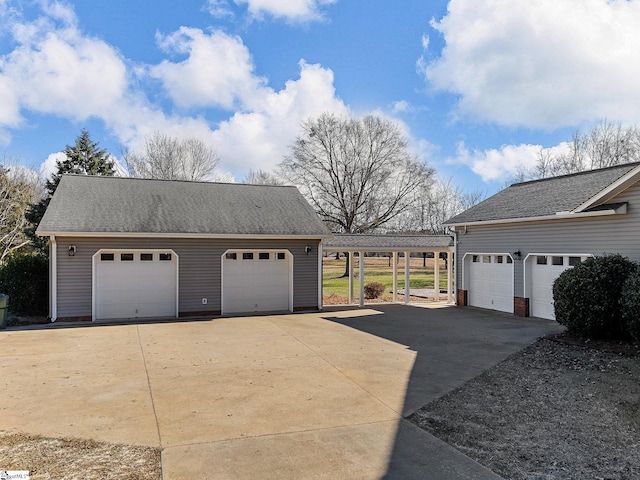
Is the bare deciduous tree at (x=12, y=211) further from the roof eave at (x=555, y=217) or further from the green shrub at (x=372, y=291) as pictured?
the roof eave at (x=555, y=217)

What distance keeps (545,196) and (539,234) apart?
6.18 feet

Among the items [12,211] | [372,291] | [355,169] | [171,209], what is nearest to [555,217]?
[372,291]

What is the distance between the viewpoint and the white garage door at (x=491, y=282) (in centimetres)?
1501

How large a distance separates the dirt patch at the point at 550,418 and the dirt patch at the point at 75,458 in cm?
311

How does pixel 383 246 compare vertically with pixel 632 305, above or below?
above

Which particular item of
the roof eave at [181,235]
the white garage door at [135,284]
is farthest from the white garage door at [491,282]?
the white garage door at [135,284]

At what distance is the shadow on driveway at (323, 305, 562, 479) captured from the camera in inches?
170

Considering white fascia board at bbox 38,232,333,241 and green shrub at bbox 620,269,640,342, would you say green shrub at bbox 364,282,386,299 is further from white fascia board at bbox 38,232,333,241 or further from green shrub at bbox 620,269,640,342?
green shrub at bbox 620,269,640,342

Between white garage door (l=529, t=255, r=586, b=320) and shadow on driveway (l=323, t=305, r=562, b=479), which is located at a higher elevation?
white garage door (l=529, t=255, r=586, b=320)

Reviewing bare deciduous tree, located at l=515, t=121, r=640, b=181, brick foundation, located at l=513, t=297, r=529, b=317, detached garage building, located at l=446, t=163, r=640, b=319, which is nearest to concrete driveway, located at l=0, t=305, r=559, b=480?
brick foundation, located at l=513, t=297, r=529, b=317

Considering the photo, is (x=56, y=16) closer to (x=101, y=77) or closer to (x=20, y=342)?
(x=101, y=77)

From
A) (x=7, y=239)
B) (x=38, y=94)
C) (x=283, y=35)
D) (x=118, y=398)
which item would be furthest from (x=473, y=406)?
(x=7, y=239)

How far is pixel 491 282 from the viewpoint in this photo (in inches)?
623

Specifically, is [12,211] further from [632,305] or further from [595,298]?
[632,305]
